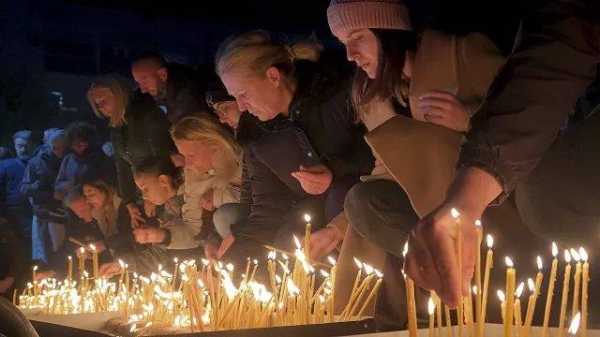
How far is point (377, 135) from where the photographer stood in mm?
2629

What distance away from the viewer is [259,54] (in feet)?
13.8

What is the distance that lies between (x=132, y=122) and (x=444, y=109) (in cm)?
416

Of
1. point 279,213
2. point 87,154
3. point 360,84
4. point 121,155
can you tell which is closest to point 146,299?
point 279,213

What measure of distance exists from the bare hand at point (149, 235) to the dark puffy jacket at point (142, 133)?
0.62 m

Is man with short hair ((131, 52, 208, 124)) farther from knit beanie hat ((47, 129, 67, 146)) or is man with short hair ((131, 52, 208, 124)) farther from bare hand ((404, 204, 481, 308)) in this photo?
bare hand ((404, 204, 481, 308))

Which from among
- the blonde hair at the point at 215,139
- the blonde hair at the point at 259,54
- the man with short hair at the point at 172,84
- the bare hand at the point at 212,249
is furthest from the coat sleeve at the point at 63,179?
the blonde hair at the point at 259,54

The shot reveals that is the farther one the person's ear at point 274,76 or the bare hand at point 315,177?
the person's ear at point 274,76

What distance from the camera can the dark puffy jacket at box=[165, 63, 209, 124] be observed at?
5859mm

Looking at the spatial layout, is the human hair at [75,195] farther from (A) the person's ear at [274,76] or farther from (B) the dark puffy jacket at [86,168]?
(A) the person's ear at [274,76]

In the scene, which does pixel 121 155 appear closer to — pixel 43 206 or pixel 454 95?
pixel 43 206

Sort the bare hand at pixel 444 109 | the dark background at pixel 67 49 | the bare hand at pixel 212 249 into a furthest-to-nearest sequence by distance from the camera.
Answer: the dark background at pixel 67 49 < the bare hand at pixel 212 249 < the bare hand at pixel 444 109

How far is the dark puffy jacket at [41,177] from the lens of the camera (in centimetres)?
900

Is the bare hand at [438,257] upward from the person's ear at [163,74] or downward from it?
downward

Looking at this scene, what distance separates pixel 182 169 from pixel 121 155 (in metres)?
0.97
